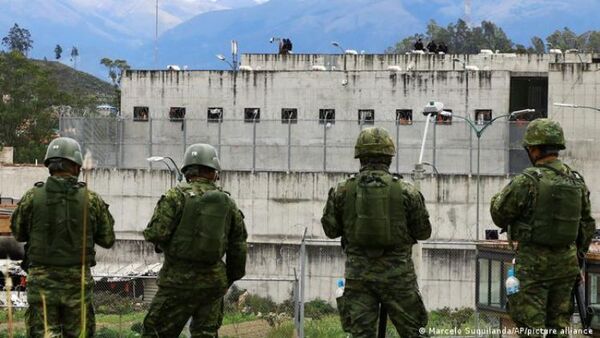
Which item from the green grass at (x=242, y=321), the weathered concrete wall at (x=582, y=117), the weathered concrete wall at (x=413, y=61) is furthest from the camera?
the weathered concrete wall at (x=413, y=61)

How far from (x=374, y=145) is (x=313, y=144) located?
3240cm

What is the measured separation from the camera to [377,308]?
1081cm

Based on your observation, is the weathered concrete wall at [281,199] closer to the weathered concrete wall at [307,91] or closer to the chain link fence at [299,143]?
the chain link fence at [299,143]

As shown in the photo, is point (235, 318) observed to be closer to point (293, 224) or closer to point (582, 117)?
point (293, 224)

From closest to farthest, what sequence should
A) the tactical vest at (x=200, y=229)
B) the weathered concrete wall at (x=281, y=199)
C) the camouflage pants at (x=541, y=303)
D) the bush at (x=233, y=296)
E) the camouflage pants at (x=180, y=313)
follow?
the camouflage pants at (x=541, y=303) < the tactical vest at (x=200, y=229) < the camouflage pants at (x=180, y=313) < the bush at (x=233, y=296) < the weathered concrete wall at (x=281, y=199)

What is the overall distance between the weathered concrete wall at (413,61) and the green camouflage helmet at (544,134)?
149 ft

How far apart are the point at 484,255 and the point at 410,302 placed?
8444 millimetres

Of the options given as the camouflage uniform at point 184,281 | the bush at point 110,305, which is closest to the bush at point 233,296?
the bush at point 110,305

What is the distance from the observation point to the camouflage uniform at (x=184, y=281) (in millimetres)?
10844

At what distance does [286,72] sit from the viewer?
160ft

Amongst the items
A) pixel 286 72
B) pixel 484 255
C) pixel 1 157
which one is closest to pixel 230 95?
pixel 286 72

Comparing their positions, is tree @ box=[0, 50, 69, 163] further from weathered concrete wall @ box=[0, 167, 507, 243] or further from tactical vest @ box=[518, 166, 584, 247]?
tactical vest @ box=[518, 166, 584, 247]

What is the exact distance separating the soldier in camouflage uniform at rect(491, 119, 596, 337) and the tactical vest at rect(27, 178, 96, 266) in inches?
134

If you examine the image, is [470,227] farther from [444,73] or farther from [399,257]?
[399,257]
